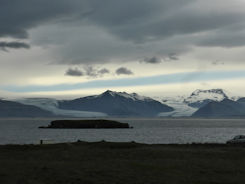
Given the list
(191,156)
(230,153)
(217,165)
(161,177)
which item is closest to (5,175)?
(161,177)

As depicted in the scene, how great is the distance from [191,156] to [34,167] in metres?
17.2

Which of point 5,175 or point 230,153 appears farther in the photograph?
point 230,153

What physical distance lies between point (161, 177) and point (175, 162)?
8279 mm

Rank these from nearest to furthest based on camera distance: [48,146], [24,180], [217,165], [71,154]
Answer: [24,180] → [217,165] → [71,154] → [48,146]

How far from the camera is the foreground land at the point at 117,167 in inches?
1056

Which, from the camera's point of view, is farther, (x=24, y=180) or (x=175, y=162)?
(x=175, y=162)

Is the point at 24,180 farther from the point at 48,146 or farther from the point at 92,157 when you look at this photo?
the point at 48,146

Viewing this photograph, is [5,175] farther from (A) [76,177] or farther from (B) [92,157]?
(B) [92,157]

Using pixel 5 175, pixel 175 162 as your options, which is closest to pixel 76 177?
pixel 5 175

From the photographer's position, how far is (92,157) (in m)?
39.6

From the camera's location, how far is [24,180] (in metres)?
26.2

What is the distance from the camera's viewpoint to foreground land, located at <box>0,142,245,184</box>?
26.8 metres

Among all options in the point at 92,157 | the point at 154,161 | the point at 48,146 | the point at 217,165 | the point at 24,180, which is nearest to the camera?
the point at 24,180

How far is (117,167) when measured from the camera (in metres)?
32.1
